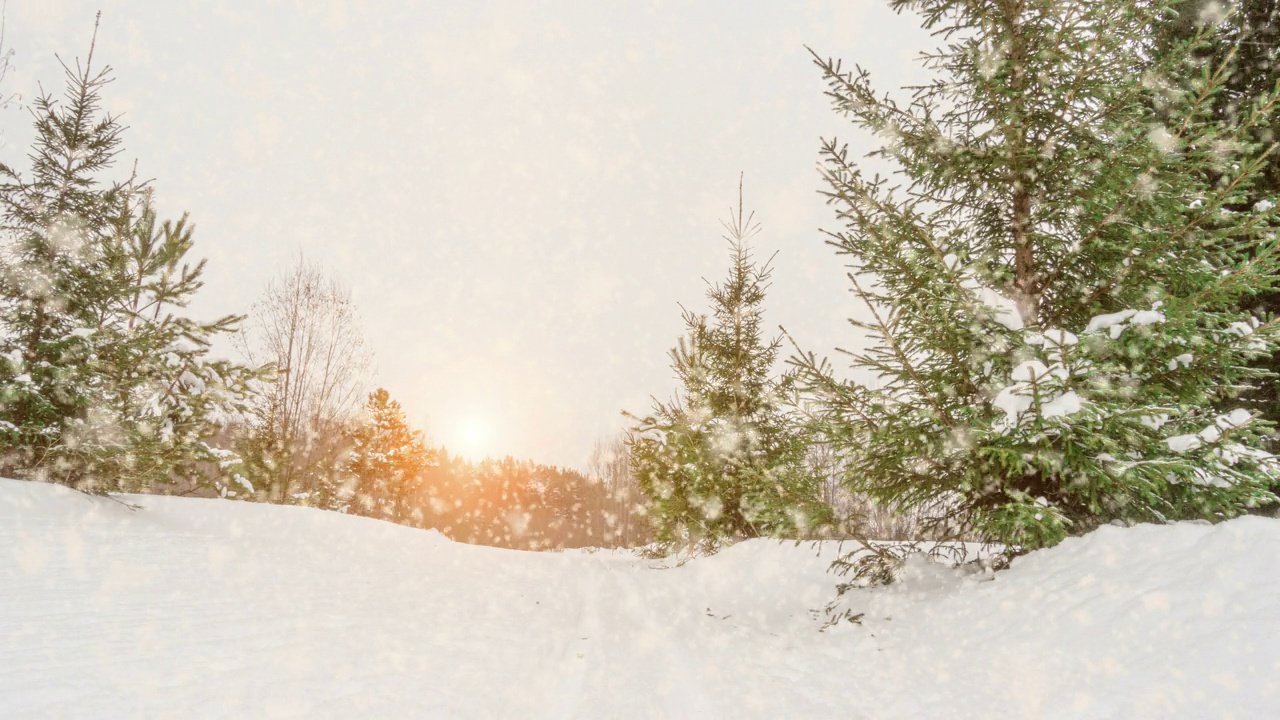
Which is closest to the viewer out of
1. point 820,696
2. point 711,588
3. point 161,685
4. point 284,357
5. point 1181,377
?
point 161,685

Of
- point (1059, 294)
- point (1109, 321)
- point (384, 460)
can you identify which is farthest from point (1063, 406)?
point (384, 460)

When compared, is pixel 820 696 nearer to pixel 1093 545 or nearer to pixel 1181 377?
pixel 1093 545

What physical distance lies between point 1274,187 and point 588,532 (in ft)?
163

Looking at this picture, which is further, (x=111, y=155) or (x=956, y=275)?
(x=111, y=155)

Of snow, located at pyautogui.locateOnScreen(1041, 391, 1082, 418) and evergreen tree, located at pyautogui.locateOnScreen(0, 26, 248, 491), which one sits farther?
evergreen tree, located at pyautogui.locateOnScreen(0, 26, 248, 491)

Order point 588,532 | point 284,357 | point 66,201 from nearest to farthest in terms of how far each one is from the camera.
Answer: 1. point 66,201
2. point 284,357
3. point 588,532

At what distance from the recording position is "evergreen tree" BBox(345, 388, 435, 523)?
78.5 ft

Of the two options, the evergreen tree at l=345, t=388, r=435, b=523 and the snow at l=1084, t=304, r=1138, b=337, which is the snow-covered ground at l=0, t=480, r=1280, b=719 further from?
the evergreen tree at l=345, t=388, r=435, b=523

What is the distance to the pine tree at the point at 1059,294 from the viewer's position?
3879 millimetres

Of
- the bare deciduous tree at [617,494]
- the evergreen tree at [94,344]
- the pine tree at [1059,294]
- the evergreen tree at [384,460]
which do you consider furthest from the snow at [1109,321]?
the bare deciduous tree at [617,494]

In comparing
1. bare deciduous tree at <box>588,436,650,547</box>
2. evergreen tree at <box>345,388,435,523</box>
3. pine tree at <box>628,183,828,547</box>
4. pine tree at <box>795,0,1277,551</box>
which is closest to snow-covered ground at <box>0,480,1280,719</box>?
pine tree at <box>795,0,1277,551</box>

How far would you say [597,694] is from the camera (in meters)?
3.65

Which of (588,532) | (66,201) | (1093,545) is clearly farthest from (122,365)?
(588,532)

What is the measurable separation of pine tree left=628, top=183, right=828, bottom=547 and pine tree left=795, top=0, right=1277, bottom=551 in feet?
A: 16.5
